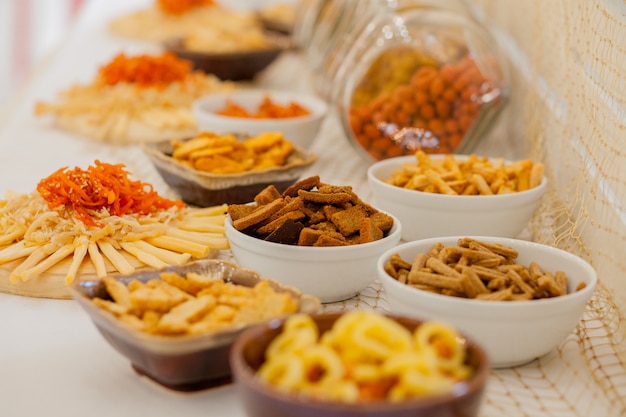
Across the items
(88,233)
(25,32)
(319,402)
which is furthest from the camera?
(25,32)

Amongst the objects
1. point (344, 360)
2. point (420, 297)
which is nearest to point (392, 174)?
point (420, 297)

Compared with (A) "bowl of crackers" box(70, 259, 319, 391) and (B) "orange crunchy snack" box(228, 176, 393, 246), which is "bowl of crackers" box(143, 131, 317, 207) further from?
(A) "bowl of crackers" box(70, 259, 319, 391)

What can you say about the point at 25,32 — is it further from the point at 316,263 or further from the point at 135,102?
the point at 316,263

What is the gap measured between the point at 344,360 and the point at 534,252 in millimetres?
→ 513

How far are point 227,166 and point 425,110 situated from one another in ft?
1.52

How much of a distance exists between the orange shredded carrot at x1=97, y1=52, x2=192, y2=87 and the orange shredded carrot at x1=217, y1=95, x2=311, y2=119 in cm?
36

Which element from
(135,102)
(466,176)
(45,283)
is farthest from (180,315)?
(135,102)

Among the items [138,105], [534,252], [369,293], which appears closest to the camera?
[534,252]

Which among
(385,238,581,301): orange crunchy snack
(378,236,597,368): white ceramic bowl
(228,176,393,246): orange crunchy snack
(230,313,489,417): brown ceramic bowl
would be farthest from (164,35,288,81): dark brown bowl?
(230,313,489,417): brown ceramic bowl

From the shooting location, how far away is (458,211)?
1.47 m

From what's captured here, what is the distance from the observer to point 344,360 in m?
0.82

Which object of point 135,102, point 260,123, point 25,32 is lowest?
point 25,32

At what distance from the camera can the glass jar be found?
186 cm

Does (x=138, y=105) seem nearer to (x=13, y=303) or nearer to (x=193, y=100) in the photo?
(x=193, y=100)
